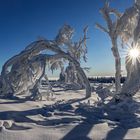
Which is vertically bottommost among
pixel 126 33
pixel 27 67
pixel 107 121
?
pixel 107 121

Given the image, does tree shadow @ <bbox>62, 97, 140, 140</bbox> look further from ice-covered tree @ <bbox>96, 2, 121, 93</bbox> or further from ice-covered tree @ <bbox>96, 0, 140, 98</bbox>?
ice-covered tree @ <bbox>96, 2, 121, 93</bbox>

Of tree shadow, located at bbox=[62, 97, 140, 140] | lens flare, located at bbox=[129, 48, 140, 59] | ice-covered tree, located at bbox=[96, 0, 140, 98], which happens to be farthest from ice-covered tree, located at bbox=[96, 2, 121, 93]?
tree shadow, located at bbox=[62, 97, 140, 140]

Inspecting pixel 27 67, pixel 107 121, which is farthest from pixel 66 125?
pixel 27 67

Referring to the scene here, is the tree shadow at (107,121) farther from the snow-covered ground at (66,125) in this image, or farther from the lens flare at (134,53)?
the lens flare at (134,53)

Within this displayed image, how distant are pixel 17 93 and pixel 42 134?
32.1ft

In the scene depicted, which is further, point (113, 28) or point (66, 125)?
point (113, 28)

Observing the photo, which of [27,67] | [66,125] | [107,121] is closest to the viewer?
[66,125]

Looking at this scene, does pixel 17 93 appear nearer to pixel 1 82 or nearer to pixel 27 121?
pixel 1 82

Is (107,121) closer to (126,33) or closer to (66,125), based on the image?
(66,125)

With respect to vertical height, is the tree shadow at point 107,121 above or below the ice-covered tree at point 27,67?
below

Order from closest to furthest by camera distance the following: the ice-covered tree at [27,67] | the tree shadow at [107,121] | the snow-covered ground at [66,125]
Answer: the snow-covered ground at [66,125] → the tree shadow at [107,121] → the ice-covered tree at [27,67]

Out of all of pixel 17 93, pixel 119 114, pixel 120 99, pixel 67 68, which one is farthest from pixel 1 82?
pixel 67 68

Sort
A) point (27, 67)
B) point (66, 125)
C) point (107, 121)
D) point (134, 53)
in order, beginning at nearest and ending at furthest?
1. point (66, 125)
2. point (107, 121)
3. point (134, 53)
4. point (27, 67)

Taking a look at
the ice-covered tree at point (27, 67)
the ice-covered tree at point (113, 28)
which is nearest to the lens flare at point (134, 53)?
the ice-covered tree at point (113, 28)
